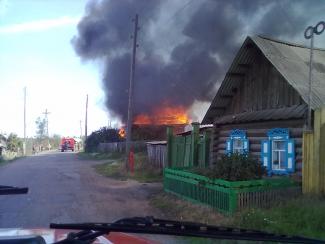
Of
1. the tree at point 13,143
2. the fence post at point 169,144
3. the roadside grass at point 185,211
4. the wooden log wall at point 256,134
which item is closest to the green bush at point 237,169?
the roadside grass at point 185,211

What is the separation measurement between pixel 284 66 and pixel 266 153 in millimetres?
2527

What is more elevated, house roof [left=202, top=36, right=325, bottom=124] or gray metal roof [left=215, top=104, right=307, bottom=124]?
house roof [left=202, top=36, right=325, bottom=124]

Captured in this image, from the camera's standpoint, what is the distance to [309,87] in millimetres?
11172

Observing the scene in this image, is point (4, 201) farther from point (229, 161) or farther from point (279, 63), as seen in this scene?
point (279, 63)

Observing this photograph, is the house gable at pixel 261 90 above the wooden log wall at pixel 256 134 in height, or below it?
above

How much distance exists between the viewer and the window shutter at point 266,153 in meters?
13.4

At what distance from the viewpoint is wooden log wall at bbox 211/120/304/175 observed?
12.3 m

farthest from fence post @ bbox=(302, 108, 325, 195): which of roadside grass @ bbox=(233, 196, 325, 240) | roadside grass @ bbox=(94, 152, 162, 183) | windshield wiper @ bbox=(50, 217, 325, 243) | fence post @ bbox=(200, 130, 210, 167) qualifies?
roadside grass @ bbox=(94, 152, 162, 183)

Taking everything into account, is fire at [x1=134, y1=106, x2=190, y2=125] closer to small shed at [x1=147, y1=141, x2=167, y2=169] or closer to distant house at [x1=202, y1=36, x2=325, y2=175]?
small shed at [x1=147, y1=141, x2=167, y2=169]

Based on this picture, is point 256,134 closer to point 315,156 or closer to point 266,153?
point 266,153

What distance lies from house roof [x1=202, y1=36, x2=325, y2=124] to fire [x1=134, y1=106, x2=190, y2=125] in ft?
57.6

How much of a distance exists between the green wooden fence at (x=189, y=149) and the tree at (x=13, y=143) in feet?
134

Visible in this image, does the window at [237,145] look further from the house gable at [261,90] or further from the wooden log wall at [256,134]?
the house gable at [261,90]

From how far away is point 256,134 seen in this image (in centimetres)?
1418
